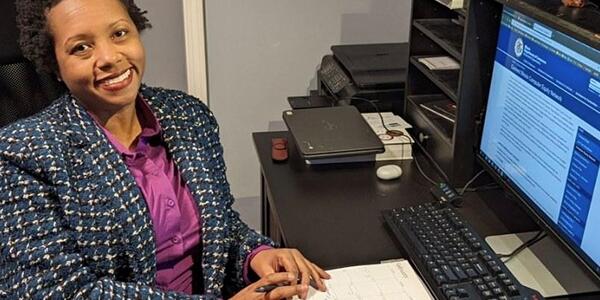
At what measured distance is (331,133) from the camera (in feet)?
5.60

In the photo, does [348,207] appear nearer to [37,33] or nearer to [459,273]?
[459,273]

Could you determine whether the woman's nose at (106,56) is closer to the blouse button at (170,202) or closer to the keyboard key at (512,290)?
the blouse button at (170,202)

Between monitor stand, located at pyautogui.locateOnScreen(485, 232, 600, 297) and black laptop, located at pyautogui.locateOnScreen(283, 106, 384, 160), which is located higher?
black laptop, located at pyautogui.locateOnScreen(283, 106, 384, 160)

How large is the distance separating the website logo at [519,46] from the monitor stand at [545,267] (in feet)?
1.19

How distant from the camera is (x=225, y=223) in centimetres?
137

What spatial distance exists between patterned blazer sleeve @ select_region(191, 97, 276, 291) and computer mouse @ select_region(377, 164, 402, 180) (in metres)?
0.34

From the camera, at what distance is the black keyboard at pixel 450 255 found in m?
1.11

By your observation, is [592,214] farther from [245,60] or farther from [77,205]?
[245,60]

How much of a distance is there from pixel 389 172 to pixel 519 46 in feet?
1.50

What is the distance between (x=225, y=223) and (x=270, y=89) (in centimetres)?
111

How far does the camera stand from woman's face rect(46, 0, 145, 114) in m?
1.16

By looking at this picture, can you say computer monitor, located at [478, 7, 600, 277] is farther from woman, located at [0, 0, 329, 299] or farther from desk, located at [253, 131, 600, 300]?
woman, located at [0, 0, 329, 299]

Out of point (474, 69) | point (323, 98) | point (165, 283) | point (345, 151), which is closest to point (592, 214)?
point (474, 69)

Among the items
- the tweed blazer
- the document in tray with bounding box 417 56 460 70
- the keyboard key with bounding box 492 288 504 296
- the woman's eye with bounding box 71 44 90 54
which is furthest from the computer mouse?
the woman's eye with bounding box 71 44 90 54
